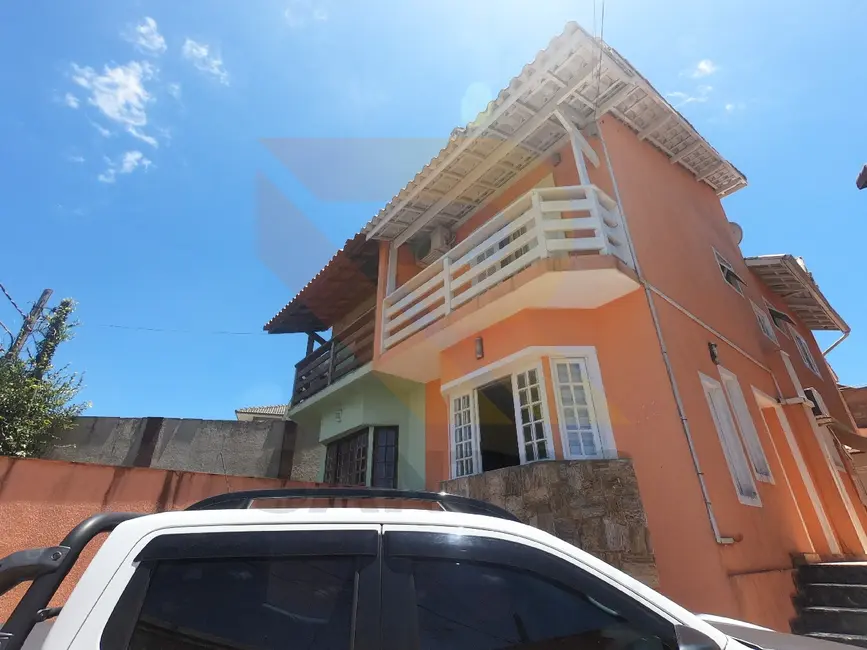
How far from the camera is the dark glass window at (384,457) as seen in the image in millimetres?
8633

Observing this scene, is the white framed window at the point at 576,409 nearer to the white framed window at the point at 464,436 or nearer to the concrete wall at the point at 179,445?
Result: the white framed window at the point at 464,436

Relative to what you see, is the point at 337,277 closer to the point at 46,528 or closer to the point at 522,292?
the point at 522,292

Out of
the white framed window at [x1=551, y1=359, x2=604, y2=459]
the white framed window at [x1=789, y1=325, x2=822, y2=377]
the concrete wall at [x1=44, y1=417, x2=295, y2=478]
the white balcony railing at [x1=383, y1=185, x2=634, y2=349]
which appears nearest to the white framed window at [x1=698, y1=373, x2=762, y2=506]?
the white framed window at [x1=551, y1=359, x2=604, y2=459]

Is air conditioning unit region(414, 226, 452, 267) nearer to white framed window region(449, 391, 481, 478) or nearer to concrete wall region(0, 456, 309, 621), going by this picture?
white framed window region(449, 391, 481, 478)

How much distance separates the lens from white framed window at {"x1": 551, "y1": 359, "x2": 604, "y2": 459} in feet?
18.5

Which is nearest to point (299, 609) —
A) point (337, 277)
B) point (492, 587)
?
point (492, 587)

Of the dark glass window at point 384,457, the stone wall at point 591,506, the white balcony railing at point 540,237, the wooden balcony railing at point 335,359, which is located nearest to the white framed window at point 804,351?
the white balcony railing at point 540,237

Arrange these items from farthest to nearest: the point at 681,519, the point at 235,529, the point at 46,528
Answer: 1. the point at 681,519
2. the point at 46,528
3. the point at 235,529

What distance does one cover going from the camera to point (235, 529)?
1.46 metres

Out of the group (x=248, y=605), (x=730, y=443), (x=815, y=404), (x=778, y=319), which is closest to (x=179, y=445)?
(x=248, y=605)

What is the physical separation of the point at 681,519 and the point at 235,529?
5119 millimetres

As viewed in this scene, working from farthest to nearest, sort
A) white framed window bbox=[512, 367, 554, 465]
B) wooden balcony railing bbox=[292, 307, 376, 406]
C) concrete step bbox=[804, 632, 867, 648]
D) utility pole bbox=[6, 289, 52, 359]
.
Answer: utility pole bbox=[6, 289, 52, 359]
wooden balcony railing bbox=[292, 307, 376, 406]
white framed window bbox=[512, 367, 554, 465]
concrete step bbox=[804, 632, 867, 648]

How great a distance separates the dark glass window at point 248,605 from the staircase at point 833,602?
6.26 m

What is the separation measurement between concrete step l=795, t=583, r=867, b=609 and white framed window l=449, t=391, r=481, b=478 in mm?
4494
